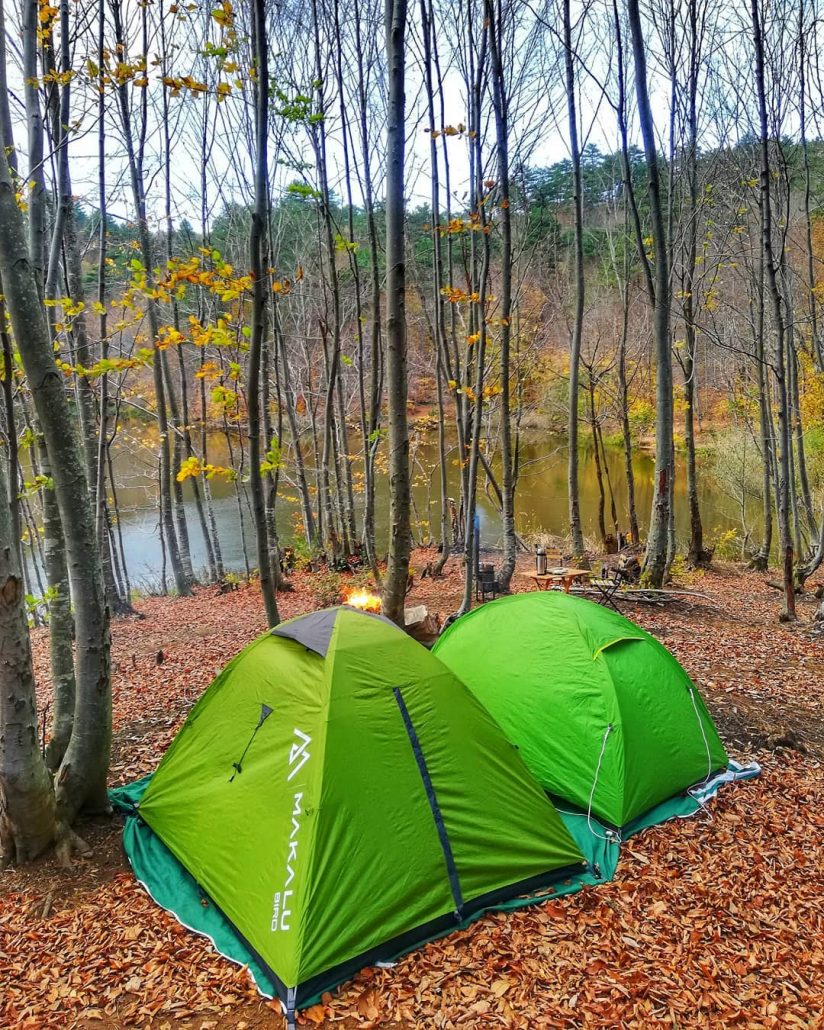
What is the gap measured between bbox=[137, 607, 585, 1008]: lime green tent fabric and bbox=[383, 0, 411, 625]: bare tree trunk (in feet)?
5.52

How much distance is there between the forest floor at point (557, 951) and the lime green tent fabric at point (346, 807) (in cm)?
18

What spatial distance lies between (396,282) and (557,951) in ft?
15.4

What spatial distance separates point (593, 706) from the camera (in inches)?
152

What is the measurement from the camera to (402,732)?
313cm

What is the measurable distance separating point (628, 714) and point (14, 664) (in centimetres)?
358

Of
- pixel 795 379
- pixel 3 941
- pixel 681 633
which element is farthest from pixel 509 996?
pixel 795 379

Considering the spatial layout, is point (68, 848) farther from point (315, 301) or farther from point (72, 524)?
point (315, 301)

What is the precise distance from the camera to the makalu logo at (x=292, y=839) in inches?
103

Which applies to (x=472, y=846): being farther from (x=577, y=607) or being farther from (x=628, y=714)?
(x=577, y=607)

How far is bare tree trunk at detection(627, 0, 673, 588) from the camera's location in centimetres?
803

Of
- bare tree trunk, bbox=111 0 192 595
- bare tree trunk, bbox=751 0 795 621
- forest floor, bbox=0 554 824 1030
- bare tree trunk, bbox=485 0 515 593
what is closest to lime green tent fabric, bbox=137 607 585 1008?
forest floor, bbox=0 554 824 1030

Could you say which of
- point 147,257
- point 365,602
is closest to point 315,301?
point 147,257

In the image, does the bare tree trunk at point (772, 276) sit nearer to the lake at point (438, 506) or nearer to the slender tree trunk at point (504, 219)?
the slender tree trunk at point (504, 219)

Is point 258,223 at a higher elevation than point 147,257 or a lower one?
lower
